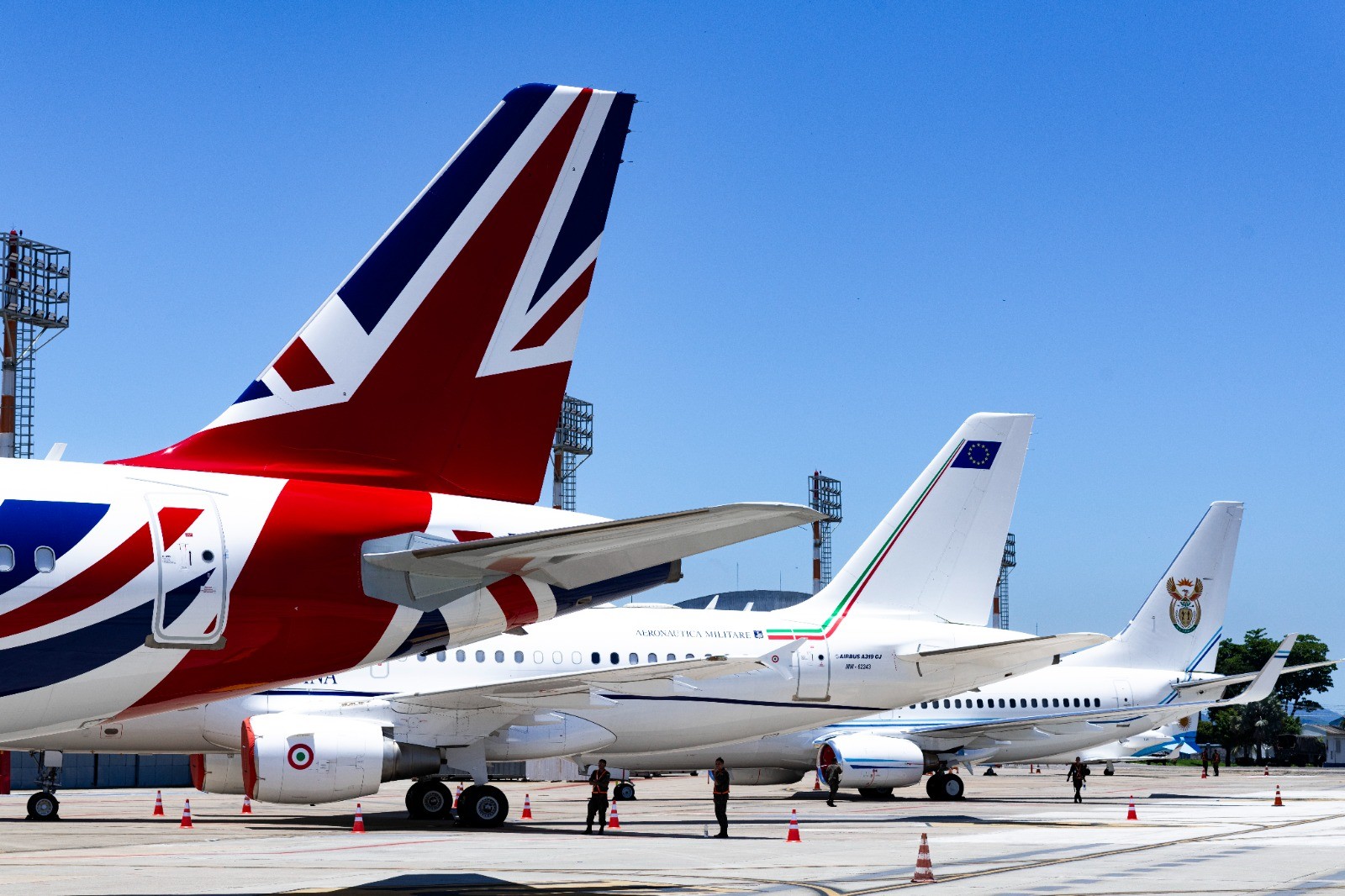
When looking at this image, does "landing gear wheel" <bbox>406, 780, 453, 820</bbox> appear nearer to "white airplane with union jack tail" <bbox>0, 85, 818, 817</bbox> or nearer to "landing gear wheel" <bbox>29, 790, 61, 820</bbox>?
"landing gear wheel" <bbox>29, 790, 61, 820</bbox>

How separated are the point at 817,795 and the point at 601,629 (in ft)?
47.2

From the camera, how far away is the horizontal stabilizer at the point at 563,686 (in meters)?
23.7

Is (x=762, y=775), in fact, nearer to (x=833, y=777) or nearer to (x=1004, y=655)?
(x=833, y=777)

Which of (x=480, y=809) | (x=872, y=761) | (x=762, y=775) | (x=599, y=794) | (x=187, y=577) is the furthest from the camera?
(x=762, y=775)

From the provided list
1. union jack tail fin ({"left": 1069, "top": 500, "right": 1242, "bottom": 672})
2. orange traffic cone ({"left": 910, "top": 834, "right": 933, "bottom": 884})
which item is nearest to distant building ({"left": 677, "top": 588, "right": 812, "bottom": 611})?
union jack tail fin ({"left": 1069, "top": 500, "right": 1242, "bottom": 672})

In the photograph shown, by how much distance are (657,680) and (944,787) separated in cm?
1513

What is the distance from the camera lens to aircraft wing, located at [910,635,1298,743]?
38.0 metres

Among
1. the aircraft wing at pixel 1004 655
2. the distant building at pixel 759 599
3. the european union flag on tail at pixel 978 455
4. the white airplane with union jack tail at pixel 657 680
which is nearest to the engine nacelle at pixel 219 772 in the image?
the white airplane with union jack tail at pixel 657 680

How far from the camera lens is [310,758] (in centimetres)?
2198

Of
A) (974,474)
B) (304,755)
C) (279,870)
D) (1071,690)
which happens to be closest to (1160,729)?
(1071,690)

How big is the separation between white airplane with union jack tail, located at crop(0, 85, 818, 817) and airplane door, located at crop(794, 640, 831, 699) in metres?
17.4

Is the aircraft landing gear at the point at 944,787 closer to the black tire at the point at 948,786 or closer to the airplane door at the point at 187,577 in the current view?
the black tire at the point at 948,786

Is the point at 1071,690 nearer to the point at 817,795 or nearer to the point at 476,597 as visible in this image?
the point at 817,795

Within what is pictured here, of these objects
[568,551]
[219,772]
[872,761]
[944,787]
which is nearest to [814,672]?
[872,761]
